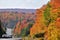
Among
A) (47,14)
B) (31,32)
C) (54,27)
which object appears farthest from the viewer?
(31,32)

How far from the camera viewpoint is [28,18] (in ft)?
43.3

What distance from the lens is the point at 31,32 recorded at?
13102mm

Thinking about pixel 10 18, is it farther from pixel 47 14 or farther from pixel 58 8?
pixel 58 8

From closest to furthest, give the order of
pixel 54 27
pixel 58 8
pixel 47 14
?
pixel 54 27 < pixel 58 8 < pixel 47 14

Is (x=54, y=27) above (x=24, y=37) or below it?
above

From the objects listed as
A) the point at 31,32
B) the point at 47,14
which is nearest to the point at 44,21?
the point at 47,14

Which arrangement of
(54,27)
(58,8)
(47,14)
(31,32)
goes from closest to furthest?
(54,27)
(58,8)
(47,14)
(31,32)

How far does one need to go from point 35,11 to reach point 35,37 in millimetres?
1502

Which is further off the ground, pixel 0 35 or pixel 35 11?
pixel 35 11

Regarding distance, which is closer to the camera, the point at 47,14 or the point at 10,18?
the point at 47,14

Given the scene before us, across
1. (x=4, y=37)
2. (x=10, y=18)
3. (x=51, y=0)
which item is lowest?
(x=4, y=37)

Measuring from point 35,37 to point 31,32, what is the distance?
0.77m

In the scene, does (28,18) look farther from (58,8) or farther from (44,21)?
(58,8)

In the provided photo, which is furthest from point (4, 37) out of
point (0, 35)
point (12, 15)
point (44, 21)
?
point (44, 21)
